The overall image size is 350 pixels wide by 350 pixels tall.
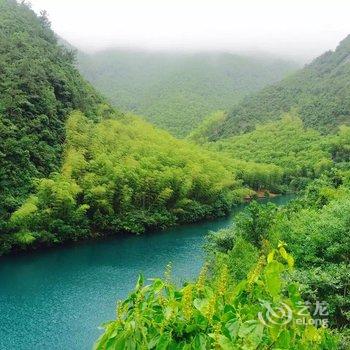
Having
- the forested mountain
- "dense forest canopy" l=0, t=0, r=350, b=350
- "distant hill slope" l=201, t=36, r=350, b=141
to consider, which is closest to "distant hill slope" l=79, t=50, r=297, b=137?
"distant hill slope" l=201, t=36, r=350, b=141

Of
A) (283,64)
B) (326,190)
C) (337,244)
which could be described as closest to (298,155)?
(326,190)

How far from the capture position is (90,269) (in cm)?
2798

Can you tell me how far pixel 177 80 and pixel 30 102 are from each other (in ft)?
289

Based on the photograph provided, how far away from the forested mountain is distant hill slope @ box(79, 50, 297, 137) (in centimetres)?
5118

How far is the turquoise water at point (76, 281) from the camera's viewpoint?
19.0m

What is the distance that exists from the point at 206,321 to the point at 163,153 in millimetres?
43220

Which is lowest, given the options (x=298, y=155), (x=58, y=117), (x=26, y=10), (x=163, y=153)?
(x=298, y=155)

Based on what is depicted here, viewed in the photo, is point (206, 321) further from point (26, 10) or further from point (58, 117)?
point (26, 10)

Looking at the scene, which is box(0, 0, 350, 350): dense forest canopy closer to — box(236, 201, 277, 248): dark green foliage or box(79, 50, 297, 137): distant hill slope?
box(236, 201, 277, 248): dark green foliage

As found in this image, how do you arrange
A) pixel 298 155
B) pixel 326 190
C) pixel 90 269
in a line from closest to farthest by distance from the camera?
1. pixel 326 190
2. pixel 90 269
3. pixel 298 155

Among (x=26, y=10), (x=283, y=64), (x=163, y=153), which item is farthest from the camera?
(x=283, y=64)

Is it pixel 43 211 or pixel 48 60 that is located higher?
pixel 48 60

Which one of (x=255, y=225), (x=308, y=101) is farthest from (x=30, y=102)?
(x=308, y=101)

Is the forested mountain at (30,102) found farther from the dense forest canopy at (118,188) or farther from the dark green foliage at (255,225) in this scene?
the dark green foliage at (255,225)
